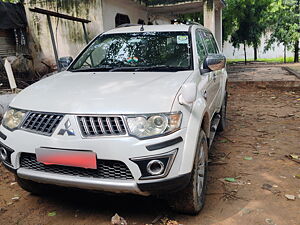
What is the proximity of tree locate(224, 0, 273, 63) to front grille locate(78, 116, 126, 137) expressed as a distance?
16.6 meters

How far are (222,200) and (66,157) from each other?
5.24 ft

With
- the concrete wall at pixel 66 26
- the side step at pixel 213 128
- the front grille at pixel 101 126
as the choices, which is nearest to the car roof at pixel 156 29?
the side step at pixel 213 128

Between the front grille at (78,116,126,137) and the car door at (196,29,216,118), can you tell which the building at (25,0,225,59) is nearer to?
the car door at (196,29,216,118)

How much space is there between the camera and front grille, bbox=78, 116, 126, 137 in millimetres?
2068

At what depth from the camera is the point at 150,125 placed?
2088 millimetres

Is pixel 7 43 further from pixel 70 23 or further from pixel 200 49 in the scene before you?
pixel 200 49

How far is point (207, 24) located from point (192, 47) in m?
8.63

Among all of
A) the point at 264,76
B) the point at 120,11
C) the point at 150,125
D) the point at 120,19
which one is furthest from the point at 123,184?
the point at 264,76

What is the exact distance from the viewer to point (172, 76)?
271cm

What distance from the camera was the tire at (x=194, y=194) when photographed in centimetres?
234

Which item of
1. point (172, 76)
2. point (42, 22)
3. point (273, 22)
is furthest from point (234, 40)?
point (172, 76)

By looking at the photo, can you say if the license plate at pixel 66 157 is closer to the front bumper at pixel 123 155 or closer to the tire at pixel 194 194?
the front bumper at pixel 123 155

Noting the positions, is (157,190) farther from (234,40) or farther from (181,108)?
(234,40)

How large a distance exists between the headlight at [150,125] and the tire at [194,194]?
45 centimetres
